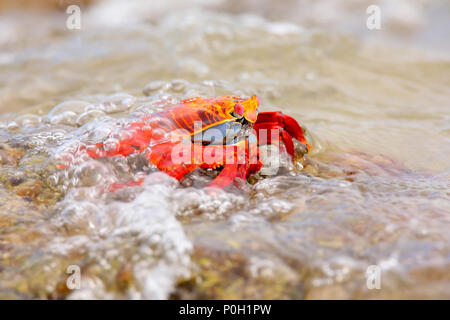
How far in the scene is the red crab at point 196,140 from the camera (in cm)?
237

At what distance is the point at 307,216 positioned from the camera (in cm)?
216

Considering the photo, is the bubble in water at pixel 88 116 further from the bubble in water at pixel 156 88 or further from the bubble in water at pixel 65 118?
the bubble in water at pixel 156 88

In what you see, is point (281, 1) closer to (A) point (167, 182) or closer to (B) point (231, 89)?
(B) point (231, 89)

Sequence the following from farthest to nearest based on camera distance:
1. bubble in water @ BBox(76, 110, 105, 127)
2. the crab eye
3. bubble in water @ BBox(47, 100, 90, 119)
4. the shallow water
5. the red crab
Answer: bubble in water @ BBox(47, 100, 90, 119), bubble in water @ BBox(76, 110, 105, 127), the crab eye, the red crab, the shallow water

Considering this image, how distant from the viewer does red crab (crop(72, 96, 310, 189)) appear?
2.37 metres

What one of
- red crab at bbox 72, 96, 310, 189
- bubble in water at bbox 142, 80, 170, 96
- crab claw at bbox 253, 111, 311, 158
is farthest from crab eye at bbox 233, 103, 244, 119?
bubble in water at bbox 142, 80, 170, 96

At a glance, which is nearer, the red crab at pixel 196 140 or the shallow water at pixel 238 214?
the shallow water at pixel 238 214

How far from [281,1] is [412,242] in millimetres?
9777

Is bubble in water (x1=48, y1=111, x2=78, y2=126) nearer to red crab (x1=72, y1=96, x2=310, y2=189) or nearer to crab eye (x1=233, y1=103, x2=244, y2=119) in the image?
red crab (x1=72, y1=96, x2=310, y2=189)

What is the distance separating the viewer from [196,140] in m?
2.44

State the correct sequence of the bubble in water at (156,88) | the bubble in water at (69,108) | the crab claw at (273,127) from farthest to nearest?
the bubble in water at (156,88)
the bubble in water at (69,108)
the crab claw at (273,127)

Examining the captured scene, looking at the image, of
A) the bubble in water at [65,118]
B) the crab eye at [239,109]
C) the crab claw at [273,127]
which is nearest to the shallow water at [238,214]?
the bubble in water at [65,118]
